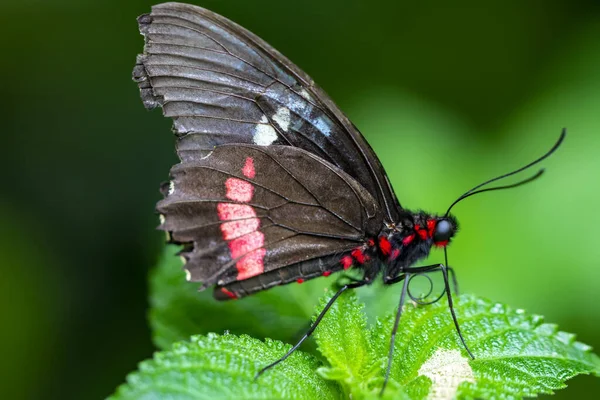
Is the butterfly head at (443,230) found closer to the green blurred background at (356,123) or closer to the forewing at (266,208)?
the forewing at (266,208)

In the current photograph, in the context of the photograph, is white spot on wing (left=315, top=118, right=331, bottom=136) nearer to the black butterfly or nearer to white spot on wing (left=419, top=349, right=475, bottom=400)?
the black butterfly

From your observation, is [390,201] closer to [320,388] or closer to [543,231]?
[320,388]

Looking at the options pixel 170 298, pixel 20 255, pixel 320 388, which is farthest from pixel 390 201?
pixel 20 255

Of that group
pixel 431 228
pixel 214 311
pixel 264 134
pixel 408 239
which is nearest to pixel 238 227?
pixel 264 134

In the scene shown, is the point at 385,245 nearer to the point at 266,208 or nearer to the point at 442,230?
the point at 442,230

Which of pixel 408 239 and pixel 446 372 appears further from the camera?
pixel 408 239

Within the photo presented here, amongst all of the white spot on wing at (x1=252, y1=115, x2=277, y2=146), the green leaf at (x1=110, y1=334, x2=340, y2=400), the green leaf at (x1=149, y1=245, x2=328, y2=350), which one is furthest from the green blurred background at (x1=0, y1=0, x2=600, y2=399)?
the green leaf at (x1=110, y1=334, x2=340, y2=400)
